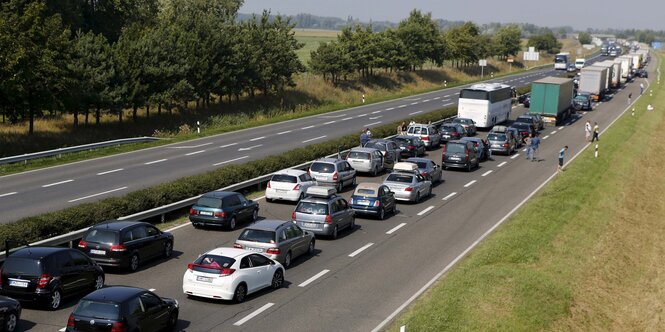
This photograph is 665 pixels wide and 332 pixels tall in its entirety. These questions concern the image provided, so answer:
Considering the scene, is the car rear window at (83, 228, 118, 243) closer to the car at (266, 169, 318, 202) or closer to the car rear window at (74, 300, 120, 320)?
the car rear window at (74, 300, 120, 320)

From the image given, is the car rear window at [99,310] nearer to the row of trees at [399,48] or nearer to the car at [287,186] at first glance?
the car at [287,186]

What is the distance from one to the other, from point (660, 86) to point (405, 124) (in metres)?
78.4

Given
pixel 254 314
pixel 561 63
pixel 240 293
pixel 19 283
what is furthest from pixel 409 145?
pixel 561 63

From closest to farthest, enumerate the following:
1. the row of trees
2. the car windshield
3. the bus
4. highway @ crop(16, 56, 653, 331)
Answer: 1. highway @ crop(16, 56, 653, 331)
2. the car windshield
3. the row of trees
4. the bus

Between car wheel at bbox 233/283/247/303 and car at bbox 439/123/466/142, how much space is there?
1442 inches

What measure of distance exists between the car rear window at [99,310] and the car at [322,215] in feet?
40.7

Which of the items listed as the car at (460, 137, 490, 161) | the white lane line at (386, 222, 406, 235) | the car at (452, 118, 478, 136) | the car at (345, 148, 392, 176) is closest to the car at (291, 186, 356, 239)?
the white lane line at (386, 222, 406, 235)

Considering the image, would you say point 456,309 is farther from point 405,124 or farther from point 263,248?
point 405,124

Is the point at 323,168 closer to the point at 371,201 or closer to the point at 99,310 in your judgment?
the point at 371,201

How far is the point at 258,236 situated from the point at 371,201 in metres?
9.02

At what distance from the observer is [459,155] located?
44094 millimetres

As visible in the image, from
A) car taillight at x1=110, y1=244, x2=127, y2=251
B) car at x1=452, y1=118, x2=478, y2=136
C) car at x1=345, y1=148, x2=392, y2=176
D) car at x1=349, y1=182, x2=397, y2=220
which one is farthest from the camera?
car at x1=452, y1=118, x2=478, y2=136

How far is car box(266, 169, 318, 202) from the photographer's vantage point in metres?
33.5

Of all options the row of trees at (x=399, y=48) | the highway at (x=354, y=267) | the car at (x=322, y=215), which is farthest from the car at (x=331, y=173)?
the row of trees at (x=399, y=48)
